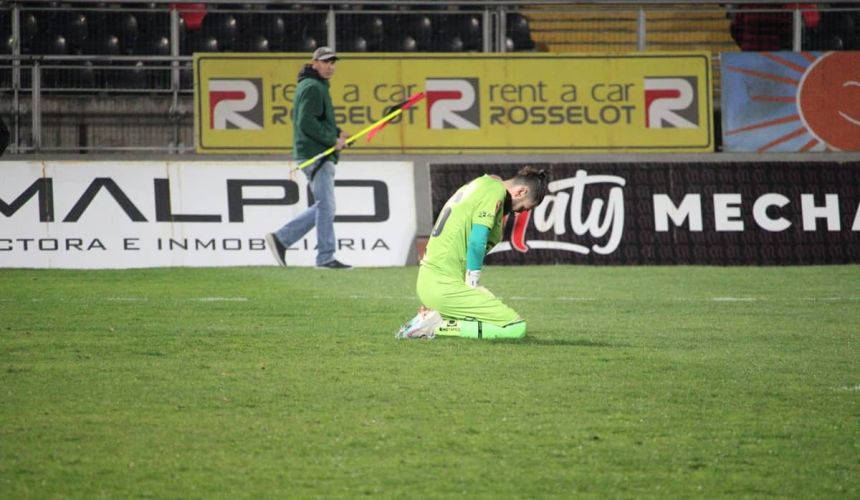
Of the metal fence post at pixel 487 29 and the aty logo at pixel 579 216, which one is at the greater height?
the metal fence post at pixel 487 29

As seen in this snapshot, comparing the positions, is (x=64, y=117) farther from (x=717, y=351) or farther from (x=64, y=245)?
(x=717, y=351)

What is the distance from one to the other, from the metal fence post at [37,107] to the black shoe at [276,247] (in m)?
3.45

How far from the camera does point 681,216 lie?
16.0 meters

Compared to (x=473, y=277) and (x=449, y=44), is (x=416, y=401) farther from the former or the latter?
(x=449, y=44)

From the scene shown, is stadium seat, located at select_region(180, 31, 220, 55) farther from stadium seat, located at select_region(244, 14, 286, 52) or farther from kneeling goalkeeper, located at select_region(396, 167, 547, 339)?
kneeling goalkeeper, located at select_region(396, 167, 547, 339)

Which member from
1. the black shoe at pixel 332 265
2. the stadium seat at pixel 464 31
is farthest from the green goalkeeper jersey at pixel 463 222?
the stadium seat at pixel 464 31

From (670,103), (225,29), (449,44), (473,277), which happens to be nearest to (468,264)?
(473,277)

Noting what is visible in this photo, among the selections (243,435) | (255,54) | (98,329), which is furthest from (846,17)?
(243,435)

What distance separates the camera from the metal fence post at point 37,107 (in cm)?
1644

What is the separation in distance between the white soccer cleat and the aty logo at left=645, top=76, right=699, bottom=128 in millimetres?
8504

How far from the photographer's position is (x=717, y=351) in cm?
869

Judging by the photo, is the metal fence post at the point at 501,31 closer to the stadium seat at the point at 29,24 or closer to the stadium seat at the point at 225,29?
the stadium seat at the point at 225,29

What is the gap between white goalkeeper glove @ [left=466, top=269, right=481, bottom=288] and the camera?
8.89 m

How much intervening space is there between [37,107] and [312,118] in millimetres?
3927
